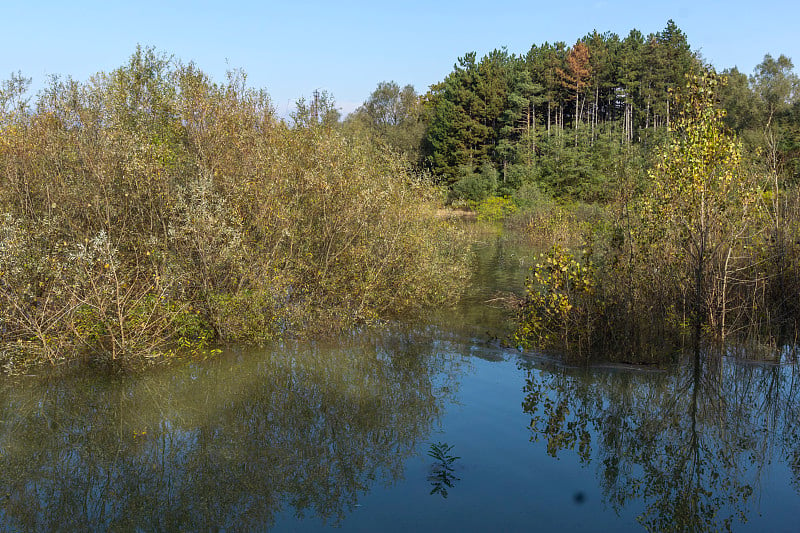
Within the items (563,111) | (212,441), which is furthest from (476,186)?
(212,441)

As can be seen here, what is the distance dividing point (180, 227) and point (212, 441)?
4745 millimetres

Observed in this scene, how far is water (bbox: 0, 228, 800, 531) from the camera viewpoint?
6902 millimetres

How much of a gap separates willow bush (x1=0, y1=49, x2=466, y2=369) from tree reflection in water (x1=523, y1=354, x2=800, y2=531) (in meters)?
5.18

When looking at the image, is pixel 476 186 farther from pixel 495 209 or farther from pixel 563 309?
pixel 563 309

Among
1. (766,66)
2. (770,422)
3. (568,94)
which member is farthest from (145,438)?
(766,66)

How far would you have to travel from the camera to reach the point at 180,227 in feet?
38.9

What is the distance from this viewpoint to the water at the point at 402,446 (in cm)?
690

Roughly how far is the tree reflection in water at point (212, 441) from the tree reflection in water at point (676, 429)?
2.19m

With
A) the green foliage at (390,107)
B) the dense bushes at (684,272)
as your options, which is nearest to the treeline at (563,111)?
the green foliage at (390,107)

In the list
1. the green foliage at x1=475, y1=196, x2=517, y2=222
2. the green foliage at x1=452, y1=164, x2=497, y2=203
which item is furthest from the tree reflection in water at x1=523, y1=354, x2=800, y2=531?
the green foliage at x1=452, y1=164, x2=497, y2=203

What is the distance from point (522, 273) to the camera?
24125 millimetres

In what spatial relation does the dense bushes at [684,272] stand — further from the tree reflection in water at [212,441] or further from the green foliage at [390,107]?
the green foliage at [390,107]

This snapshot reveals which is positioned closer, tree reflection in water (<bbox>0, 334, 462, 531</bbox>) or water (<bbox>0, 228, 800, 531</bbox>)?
water (<bbox>0, 228, 800, 531</bbox>)

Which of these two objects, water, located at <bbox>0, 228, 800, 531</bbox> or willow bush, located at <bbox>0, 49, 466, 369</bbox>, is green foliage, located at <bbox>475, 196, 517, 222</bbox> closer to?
willow bush, located at <bbox>0, 49, 466, 369</bbox>
